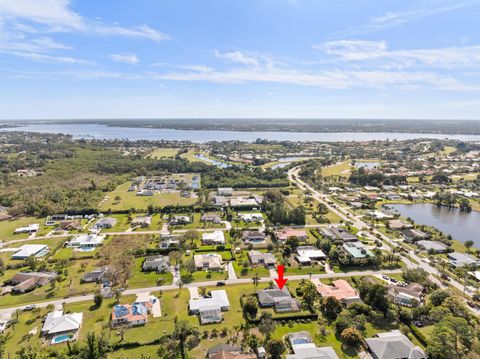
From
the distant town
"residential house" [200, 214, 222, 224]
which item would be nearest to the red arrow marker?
the distant town

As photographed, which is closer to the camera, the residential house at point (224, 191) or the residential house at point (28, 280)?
the residential house at point (28, 280)

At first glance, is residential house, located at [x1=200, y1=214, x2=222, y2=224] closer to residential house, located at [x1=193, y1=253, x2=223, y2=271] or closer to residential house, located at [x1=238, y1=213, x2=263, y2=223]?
residential house, located at [x1=238, y1=213, x2=263, y2=223]

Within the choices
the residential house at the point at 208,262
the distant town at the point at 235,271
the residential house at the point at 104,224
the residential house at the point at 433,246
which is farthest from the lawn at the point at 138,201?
the residential house at the point at 433,246

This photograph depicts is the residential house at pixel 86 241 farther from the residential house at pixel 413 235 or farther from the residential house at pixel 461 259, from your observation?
the residential house at pixel 461 259

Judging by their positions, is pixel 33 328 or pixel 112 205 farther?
pixel 112 205

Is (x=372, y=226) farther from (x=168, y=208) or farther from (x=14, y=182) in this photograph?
(x=14, y=182)

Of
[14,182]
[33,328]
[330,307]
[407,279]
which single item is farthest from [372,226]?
[14,182]
